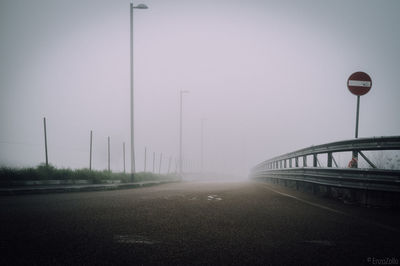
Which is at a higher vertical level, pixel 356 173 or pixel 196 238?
pixel 356 173

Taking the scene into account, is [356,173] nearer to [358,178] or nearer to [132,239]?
[358,178]

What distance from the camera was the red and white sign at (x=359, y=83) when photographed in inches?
314

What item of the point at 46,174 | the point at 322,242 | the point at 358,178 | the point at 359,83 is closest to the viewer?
the point at 322,242

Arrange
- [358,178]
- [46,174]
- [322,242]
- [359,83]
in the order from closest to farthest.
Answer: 1. [322,242]
2. [358,178]
3. [359,83]
4. [46,174]

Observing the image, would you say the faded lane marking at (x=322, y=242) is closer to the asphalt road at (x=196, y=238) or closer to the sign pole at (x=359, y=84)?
the asphalt road at (x=196, y=238)

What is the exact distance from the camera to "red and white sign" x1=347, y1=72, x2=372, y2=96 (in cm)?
799

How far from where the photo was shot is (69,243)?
8.57 ft

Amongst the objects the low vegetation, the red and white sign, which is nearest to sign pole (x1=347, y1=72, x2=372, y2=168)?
the red and white sign

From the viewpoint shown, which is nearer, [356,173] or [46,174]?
[356,173]

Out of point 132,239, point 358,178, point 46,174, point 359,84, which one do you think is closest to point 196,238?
point 132,239

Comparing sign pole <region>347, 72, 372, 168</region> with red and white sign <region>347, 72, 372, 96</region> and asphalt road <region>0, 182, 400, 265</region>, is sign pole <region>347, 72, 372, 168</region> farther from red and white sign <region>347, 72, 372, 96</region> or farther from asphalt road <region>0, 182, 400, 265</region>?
asphalt road <region>0, 182, 400, 265</region>

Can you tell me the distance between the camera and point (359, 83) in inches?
316

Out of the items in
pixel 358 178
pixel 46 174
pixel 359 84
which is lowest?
pixel 46 174

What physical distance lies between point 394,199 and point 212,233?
414 centimetres
